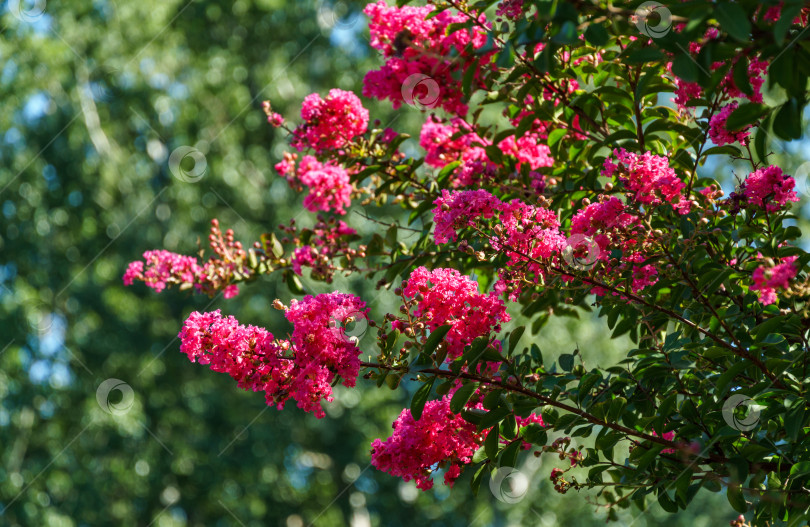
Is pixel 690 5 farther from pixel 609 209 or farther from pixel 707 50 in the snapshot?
pixel 609 209

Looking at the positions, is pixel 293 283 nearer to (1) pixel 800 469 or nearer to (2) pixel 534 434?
(2) pixel 534 434

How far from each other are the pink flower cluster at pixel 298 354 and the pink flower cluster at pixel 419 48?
103 cm

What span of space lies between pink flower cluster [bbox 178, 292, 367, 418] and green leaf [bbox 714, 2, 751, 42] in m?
1.06

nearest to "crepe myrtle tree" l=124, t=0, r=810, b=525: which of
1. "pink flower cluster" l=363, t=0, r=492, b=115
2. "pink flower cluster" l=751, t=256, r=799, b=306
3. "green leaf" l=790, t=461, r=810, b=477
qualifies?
"green leaf" l=790, t=461, r=810, b=477

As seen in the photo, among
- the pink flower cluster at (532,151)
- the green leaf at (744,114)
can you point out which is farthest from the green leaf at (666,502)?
the pink flower cluster at (532,151)

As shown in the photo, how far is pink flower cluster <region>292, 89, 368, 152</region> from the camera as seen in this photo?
287cm

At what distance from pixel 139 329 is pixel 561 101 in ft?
31.0

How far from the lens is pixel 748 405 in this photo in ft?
6.40

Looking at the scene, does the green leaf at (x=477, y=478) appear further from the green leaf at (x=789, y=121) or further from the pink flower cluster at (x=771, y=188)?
the green leaf at (x=789, y=121)

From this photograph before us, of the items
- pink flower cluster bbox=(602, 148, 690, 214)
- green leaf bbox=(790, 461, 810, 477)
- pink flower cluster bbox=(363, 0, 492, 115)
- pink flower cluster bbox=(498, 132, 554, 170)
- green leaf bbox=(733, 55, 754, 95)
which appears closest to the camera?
green leaf bbox=(733, 55, 754, 95)

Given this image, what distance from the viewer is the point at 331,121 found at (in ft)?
9.46

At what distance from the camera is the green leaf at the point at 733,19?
1.40 m

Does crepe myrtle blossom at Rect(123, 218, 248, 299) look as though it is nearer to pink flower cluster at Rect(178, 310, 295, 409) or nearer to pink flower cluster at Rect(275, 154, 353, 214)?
pink flower cluster at Rect(275, 154, 353, 214)

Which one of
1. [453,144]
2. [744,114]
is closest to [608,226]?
[744,114]
